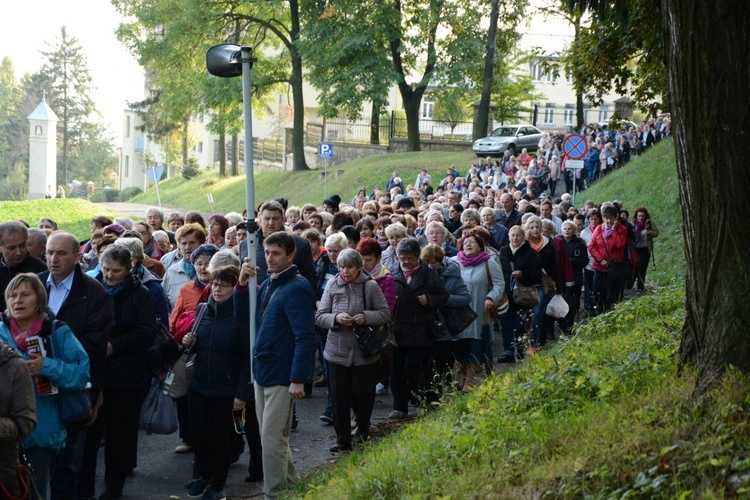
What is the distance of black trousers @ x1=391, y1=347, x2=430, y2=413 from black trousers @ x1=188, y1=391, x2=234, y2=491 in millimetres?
2543

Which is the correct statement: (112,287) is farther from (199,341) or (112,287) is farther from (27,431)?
(27,431)

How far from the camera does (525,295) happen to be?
13.5 meters

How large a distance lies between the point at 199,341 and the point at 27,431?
101 inches

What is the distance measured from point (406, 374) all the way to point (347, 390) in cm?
151

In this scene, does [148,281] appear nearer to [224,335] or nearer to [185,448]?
[224,335]

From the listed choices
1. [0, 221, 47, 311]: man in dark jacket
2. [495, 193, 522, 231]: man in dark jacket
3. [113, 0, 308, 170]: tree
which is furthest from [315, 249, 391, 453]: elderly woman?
[113, 0, 308, 170]: tree

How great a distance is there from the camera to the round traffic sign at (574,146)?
2673 centimetres

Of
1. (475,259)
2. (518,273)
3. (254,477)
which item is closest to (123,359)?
(254,477)

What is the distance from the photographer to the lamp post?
25.9 feet

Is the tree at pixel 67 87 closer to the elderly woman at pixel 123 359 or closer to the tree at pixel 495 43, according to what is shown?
the tree at pixel 495 43

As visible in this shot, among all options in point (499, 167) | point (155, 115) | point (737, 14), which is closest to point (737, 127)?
point (737, 14)

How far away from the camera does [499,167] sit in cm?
3544

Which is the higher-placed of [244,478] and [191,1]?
[191,1]

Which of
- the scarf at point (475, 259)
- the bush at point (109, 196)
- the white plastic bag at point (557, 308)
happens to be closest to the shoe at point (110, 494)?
the scarf at point (475, 259)
